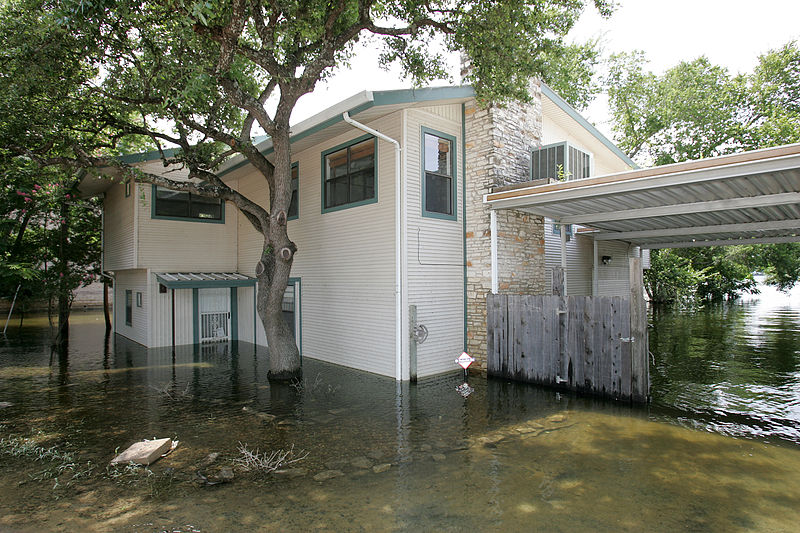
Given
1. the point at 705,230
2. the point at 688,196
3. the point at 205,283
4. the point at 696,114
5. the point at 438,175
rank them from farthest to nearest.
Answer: the point at 696,114, the point at 205,283, the point at 705,230, the point at 438,175, the point at 688,196

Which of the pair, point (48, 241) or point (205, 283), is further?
point (48, 241)

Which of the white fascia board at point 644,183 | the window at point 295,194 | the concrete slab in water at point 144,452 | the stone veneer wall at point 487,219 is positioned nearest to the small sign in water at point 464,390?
the stone veneer wall at point 487,219

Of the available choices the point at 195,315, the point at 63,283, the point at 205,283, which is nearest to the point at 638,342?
the point at 205,283

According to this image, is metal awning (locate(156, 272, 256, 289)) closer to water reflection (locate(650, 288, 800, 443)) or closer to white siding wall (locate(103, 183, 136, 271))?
white siding wall (locate(103, 183, 136, 271))

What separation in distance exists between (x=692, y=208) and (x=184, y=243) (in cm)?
1258

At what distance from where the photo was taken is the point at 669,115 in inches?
884

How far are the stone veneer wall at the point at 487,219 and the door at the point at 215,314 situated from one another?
26.7 feet

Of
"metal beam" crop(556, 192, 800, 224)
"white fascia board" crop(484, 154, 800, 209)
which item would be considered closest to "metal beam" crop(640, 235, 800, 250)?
"metal beam" crop(556, 192, 800, 224)

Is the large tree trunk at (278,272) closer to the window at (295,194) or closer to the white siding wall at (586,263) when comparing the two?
the window at (295,194)

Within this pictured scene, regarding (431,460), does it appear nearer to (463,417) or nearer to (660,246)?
(463,417)

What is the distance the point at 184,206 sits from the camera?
13.2 m

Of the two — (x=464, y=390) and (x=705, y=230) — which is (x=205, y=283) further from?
(x=705, y=230)

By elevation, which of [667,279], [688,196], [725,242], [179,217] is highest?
[179,217]

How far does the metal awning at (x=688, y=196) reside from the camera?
560 cm
